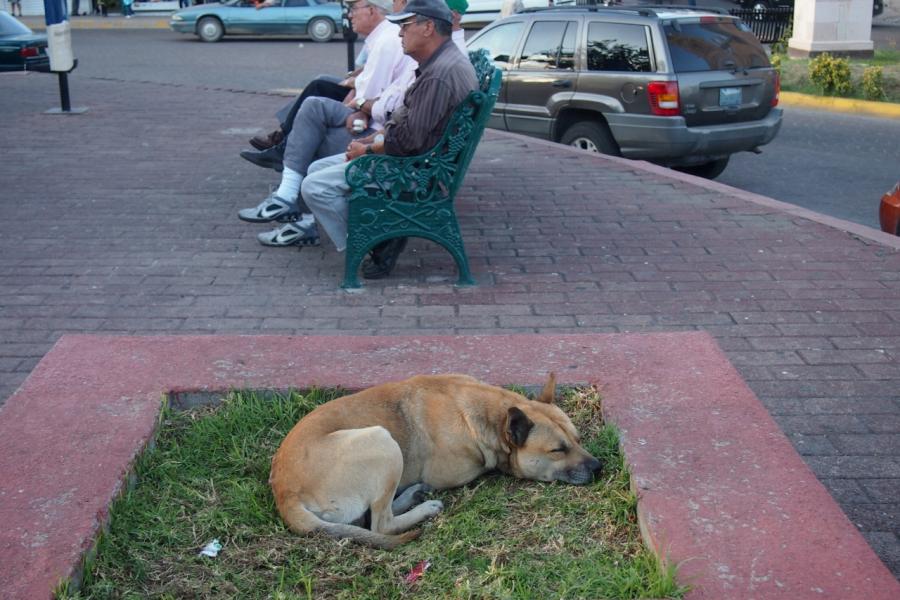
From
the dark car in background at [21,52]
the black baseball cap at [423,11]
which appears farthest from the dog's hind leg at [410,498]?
the dark car in background at [21,52]

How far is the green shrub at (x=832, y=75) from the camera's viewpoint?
1638 cm

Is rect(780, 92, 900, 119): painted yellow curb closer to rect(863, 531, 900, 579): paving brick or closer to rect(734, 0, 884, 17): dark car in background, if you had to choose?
rect(734, 0, 884, 17): dark car in background

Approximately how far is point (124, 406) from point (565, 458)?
190 centimetres

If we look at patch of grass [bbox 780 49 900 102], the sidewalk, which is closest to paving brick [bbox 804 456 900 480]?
the sidewalk

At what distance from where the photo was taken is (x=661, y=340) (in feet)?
16.5

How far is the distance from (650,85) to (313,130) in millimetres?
4298

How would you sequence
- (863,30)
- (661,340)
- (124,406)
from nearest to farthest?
(124,406)
(661,340)
(863,30)

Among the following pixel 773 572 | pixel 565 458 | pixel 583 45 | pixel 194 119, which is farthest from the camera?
pixel 194 119

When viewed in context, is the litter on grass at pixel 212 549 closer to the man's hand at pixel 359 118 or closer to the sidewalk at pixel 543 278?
the sidewalk at pixel 543 278

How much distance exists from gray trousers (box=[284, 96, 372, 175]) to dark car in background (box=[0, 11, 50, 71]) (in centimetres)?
1381

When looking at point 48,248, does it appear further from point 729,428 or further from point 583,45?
point 583,45

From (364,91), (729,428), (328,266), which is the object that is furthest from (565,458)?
(364,91)

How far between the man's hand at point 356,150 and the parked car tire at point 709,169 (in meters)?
5.87

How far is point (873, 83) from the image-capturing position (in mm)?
15992
